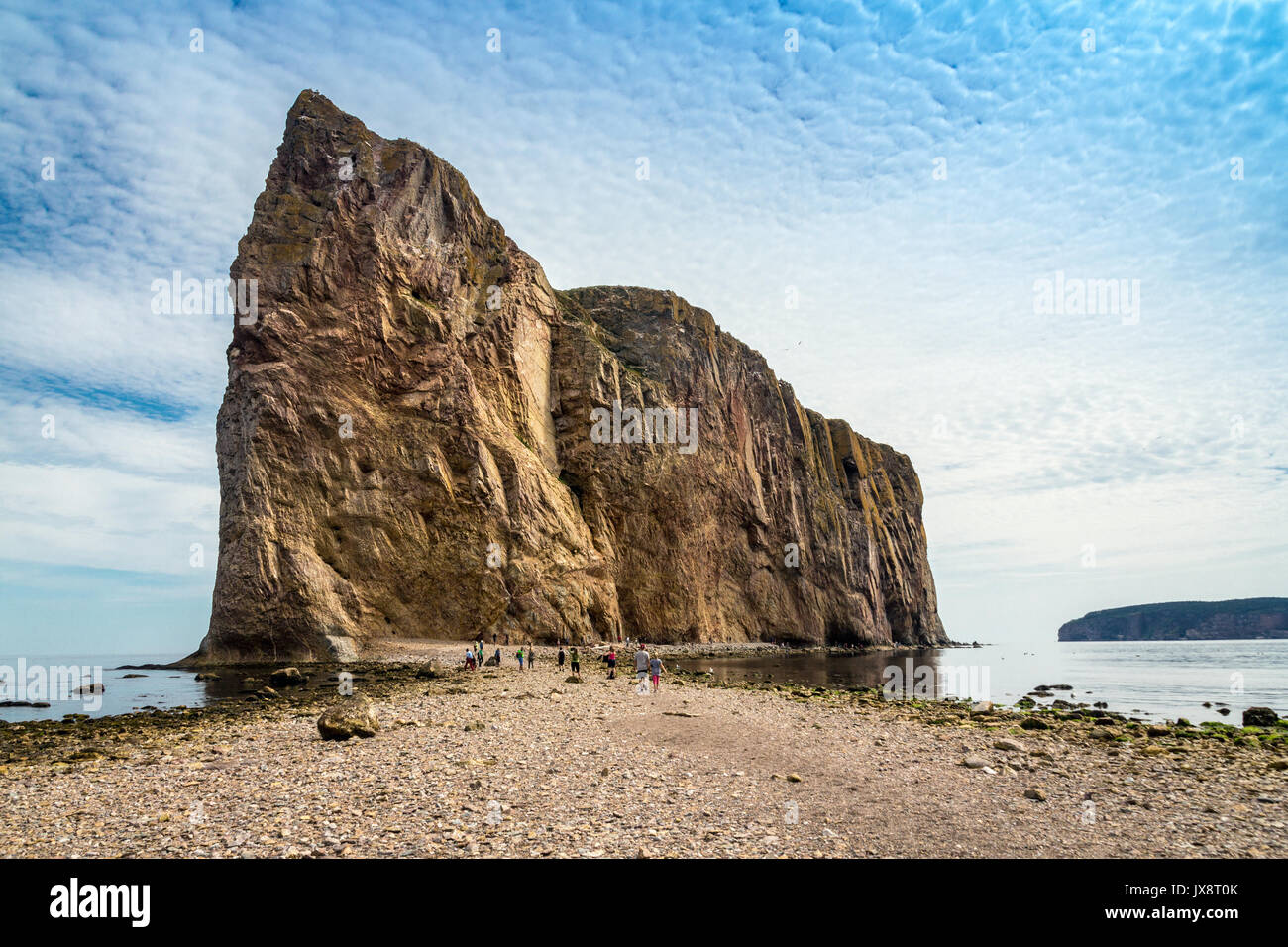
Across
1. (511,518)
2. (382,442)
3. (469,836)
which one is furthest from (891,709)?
(382,442)

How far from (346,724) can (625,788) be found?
7.92 meters

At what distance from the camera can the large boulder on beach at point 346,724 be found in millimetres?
15602

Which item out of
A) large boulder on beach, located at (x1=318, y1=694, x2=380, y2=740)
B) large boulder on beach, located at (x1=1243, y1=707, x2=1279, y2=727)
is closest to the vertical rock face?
large boulder on beach, located at (x1=318, y1=694, x2=380, y2=740)

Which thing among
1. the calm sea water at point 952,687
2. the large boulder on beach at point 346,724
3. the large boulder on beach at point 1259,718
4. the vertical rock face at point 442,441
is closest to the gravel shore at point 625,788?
the large boulder on beach at point 346,724

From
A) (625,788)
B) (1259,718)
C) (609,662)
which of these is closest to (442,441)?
(609,662)

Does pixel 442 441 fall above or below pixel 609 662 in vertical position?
above

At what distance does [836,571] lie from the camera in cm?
9325

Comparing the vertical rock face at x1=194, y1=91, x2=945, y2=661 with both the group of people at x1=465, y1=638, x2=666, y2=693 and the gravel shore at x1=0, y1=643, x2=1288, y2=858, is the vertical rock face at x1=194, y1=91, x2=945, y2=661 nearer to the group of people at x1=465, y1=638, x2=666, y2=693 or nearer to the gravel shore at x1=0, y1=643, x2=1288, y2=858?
the group of people at x1=465, y1=638, x2=666, y2=693

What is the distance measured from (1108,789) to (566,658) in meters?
34.1

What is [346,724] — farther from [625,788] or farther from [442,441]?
[442,441]

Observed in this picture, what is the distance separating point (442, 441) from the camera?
51531 millimetres

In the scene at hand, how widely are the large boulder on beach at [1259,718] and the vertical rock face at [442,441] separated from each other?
128 ft

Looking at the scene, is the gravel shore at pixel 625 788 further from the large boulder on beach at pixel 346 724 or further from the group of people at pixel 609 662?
the group of people at pixel 609 662

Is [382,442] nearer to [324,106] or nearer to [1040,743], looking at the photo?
[324,106]
